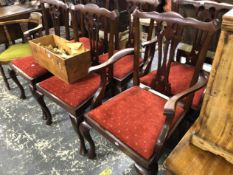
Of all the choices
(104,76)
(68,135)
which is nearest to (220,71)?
(104,76)

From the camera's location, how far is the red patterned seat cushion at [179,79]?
1.34 meters

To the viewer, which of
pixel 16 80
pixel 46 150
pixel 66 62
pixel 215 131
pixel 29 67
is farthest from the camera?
pixel 16 80

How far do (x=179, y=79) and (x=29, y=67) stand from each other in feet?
4.11

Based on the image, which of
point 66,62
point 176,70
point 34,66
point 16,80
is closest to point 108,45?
point 66,62

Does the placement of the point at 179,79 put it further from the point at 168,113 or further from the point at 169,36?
the point at 168,113

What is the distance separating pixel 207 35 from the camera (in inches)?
39.8

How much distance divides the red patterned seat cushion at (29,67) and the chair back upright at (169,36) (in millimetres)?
865

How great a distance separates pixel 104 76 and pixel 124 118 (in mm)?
335

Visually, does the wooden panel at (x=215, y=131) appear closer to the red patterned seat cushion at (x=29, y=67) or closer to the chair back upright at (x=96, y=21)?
the chair back upright at (x=96, y=21)

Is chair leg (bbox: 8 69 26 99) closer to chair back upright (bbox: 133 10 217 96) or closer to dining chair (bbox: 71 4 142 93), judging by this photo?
dining chair (bbox: 71 4 142 93)

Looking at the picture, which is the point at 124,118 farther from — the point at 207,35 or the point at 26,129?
the point at 26,129

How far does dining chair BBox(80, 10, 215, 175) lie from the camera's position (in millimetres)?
1001

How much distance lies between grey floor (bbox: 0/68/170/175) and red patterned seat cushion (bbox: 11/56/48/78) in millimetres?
459

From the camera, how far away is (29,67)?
1.78m
